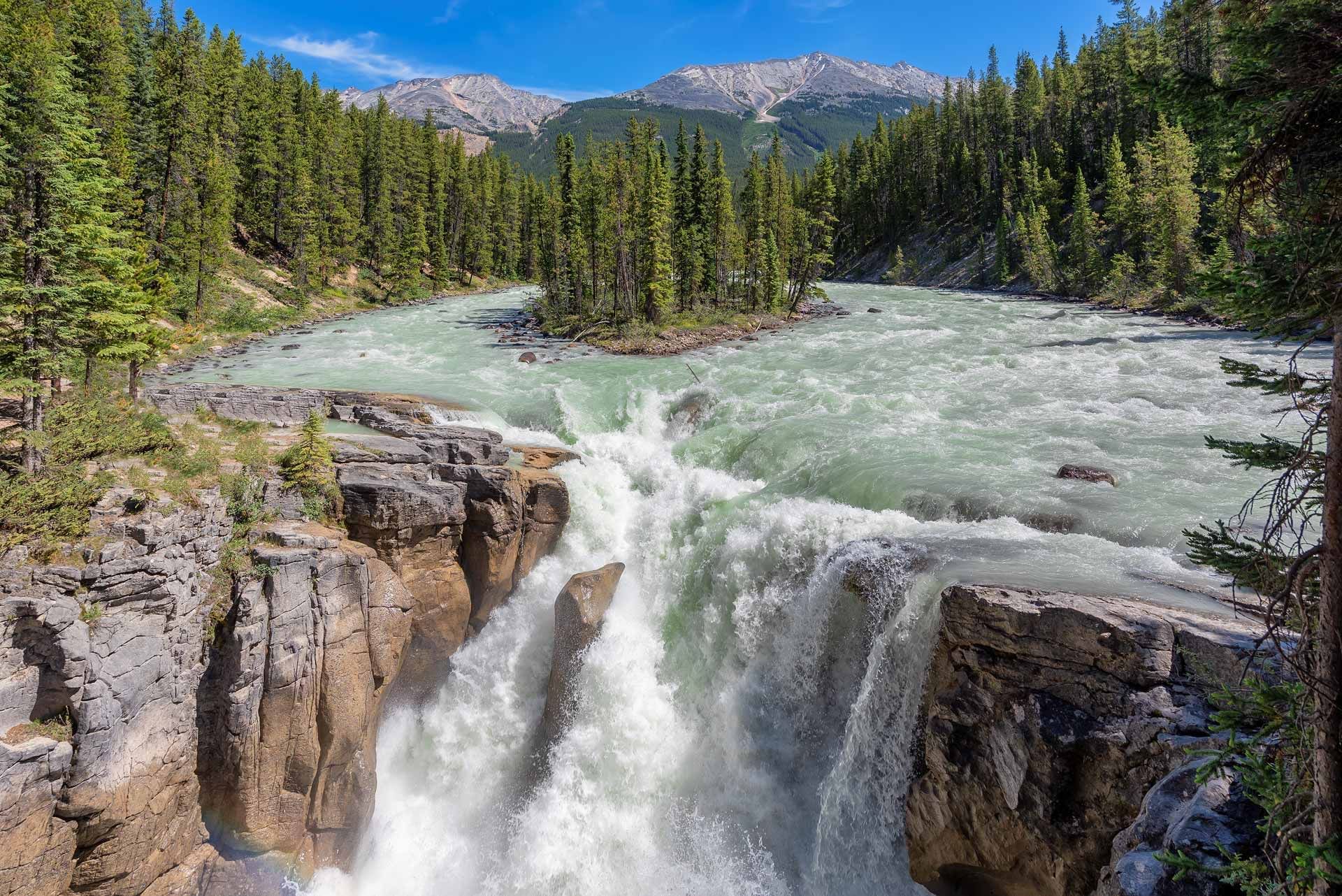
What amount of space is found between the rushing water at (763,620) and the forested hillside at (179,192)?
33.1ft

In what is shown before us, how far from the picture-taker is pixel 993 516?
13.0 metres

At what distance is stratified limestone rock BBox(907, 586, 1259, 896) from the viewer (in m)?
7.09

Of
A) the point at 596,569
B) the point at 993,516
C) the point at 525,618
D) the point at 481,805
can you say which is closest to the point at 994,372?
the point at 993,516

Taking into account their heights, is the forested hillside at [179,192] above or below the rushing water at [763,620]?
above

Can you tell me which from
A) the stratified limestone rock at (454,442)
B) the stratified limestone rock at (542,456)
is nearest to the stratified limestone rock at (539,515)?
the stratified limestone rock at (542,456)

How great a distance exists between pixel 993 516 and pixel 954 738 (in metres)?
5.63

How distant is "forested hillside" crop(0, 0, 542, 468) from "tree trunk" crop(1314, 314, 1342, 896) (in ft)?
54.3

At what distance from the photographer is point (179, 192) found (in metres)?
35.9

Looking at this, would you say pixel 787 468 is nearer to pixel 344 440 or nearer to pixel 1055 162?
pixel 344 440

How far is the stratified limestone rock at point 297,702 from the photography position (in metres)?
10.6

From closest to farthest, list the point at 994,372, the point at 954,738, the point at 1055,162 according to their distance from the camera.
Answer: the point at 954,738 → the point at 994,372 → the point at 1055,162

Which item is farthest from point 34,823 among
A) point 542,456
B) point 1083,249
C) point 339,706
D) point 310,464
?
point 1083,249

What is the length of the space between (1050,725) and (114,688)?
13.0 metres

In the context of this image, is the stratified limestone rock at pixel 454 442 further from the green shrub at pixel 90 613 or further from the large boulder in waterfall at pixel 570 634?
the green shrub at pixel 90 613
